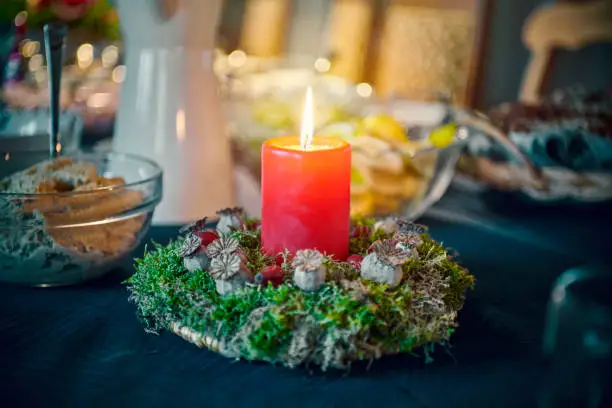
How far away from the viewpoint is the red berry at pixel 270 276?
513 millimetres

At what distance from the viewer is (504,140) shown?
0.87 meters

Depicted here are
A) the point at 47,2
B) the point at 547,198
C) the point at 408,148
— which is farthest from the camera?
the point at 47,2

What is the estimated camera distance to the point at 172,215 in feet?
3.10

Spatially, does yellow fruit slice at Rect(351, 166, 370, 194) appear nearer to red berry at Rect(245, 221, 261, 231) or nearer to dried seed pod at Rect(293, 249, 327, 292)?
red berry at Rect(245, 221, 261, 231)

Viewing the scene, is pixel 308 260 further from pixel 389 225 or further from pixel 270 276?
pixel 389 225

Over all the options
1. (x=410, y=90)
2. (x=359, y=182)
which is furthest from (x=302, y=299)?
(x=410, y=90)

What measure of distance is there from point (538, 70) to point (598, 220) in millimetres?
1278

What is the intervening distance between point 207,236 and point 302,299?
0.14 m

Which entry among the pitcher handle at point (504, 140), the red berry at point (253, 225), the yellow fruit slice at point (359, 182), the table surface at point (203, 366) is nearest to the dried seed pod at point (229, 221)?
the red berry at point (253, 225)

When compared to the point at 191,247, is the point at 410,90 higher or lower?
higher

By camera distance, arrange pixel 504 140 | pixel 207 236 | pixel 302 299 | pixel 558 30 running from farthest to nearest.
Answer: pixel 558 30, pixel 504 140, pixel 207 236, pixel 302 299

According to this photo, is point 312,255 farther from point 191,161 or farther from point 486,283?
point 191,161

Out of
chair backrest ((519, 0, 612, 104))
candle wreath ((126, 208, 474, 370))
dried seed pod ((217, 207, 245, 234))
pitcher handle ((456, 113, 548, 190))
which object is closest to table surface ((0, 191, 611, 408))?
candle wreath ((126, 208, 474, 370))

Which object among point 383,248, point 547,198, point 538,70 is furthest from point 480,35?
point 383,248
